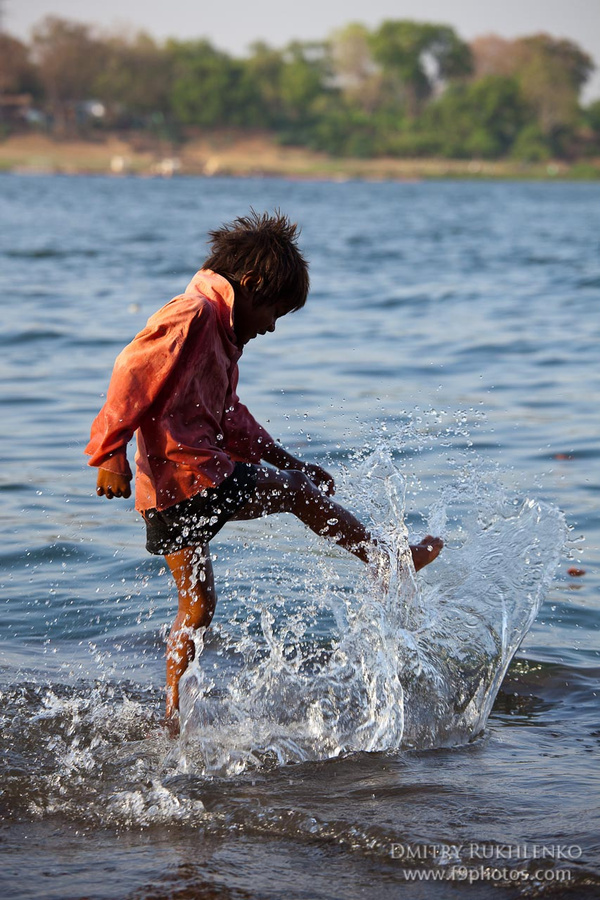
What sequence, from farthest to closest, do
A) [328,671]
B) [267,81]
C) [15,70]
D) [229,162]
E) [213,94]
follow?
[267,81] → [213,94] → [15,70] → [229,162] → [328,671]

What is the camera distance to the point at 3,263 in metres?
19.3

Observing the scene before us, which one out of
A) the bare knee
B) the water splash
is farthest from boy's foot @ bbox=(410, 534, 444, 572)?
the bare knee

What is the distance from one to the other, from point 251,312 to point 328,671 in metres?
1.48

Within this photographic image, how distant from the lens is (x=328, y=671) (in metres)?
4.39

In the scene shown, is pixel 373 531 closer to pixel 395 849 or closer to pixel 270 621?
pixel 270 621

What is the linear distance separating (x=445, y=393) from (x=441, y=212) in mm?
35815

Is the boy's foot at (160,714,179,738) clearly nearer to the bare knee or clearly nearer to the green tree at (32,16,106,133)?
the bare knee

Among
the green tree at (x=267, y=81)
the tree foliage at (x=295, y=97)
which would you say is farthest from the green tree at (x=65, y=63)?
the green tree at (x=267, y=81)

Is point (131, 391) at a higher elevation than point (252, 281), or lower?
lower

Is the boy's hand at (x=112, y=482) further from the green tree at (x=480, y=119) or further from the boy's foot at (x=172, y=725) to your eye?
the green tree at (x=480, y=119)

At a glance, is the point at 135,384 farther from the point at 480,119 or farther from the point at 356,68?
the point at 356,68

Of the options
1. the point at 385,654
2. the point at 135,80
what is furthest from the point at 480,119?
the point at 385,654

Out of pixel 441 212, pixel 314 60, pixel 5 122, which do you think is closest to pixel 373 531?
pixel 441 212

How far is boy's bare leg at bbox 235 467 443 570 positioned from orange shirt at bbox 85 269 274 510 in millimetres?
157
